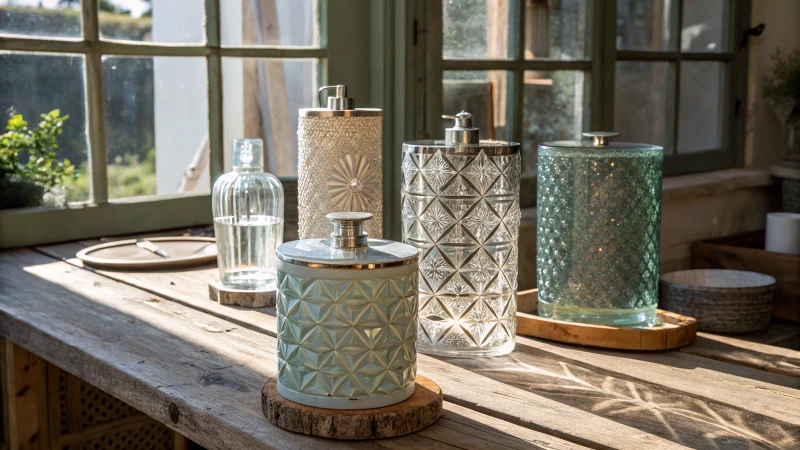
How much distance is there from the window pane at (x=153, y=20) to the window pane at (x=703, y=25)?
147cm

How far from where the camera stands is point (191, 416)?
80 cm

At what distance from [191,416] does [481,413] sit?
0.87ft

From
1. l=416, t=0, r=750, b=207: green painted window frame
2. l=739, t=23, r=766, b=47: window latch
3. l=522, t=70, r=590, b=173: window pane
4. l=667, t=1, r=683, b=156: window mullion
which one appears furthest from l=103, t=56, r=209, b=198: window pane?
l=739, t=23, r=766, b=47: window latch

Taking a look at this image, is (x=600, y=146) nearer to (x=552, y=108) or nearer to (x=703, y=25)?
(x=552, y=108)

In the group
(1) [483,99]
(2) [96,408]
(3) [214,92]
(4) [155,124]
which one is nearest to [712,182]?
(1) [483,99]

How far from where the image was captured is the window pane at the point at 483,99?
202 centimetres

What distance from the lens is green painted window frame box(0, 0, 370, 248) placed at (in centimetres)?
156

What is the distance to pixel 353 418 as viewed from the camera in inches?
28.3

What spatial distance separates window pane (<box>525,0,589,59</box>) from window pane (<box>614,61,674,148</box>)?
0.65 ft

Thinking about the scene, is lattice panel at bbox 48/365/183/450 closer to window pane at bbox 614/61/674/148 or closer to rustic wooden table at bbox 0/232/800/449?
rustic wooden table at bbox 0/232/800/449

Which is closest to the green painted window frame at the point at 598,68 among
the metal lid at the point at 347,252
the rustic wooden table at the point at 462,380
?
the rustic wooden table at the point at 462,380

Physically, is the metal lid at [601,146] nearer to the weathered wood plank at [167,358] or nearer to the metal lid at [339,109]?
the metal lid at [339,109]

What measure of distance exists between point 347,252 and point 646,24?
1927 mm

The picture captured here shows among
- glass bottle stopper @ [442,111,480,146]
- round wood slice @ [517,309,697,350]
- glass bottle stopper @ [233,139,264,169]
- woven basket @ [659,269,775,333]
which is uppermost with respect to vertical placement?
glass bottle stopper @ [442,111,480,146]
